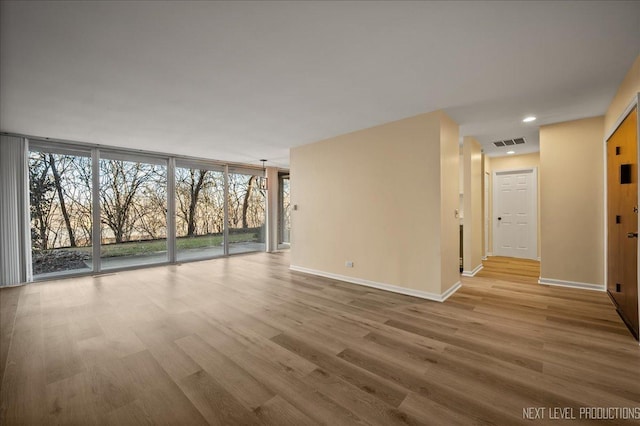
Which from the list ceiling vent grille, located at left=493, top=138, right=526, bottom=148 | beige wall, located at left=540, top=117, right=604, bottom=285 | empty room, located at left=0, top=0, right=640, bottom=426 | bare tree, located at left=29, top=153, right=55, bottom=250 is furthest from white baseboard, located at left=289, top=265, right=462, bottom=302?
bare tree, located at left=29, top=153, right=55, bottom=250

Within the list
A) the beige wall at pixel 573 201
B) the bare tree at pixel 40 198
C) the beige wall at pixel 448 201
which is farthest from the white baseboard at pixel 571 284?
the bare tree at pixel 40 198

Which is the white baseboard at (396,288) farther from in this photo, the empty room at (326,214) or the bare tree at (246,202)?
the bare tree at (246,202)

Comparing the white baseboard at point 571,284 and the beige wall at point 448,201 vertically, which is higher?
the beige wall at point 448,201

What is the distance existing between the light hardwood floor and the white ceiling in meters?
2.67

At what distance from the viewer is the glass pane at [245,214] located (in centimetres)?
775

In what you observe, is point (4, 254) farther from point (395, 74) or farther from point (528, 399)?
point (528, 399)

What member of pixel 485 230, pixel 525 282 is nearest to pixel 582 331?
pixel 525 282

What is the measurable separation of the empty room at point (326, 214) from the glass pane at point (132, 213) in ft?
0.14

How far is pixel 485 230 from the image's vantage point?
267 inches

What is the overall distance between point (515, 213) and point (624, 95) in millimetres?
4519

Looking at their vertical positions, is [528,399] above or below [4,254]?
below

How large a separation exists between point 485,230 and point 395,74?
5.82 m

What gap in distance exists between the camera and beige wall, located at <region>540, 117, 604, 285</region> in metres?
3.98

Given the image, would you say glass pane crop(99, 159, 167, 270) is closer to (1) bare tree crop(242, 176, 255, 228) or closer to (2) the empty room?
(2) the empty room
